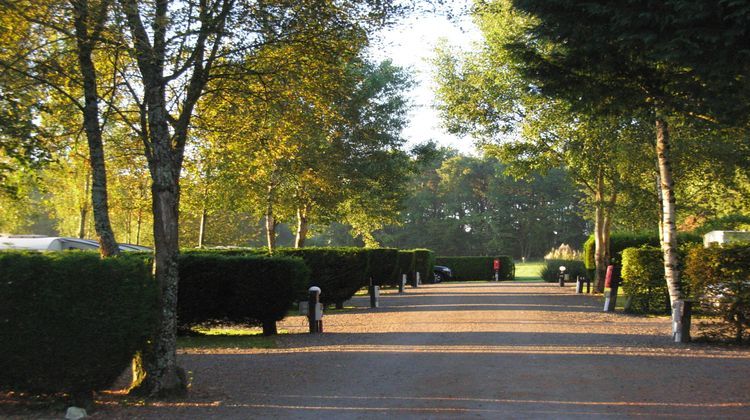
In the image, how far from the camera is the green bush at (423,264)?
44531 mm

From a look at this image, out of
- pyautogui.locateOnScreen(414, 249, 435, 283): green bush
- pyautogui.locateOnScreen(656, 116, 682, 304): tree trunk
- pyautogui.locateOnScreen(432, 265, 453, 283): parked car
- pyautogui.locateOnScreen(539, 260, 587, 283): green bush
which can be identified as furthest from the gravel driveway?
pyautogui.locateOnScreen(432, 265, 453, 283): parked car

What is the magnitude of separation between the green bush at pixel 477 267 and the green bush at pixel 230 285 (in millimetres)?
42083

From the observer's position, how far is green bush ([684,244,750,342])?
1198 centimetres

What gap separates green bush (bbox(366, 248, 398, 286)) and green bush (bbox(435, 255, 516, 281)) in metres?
22.7

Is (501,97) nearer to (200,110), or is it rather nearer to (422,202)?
(200,110)

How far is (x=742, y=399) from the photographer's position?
7.53m

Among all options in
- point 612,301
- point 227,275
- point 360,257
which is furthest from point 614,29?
point 360,257

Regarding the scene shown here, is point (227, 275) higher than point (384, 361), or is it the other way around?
point (227, 275)

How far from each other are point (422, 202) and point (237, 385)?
7176 cm

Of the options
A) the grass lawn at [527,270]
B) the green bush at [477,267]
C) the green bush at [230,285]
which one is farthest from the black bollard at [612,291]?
the grass lawn at [527,270]

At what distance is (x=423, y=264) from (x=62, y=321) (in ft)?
129

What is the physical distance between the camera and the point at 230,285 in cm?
1406

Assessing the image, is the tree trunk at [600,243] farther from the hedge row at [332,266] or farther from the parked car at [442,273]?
the parked car at [442,273]

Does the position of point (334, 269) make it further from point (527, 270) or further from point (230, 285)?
point (527, 270)
